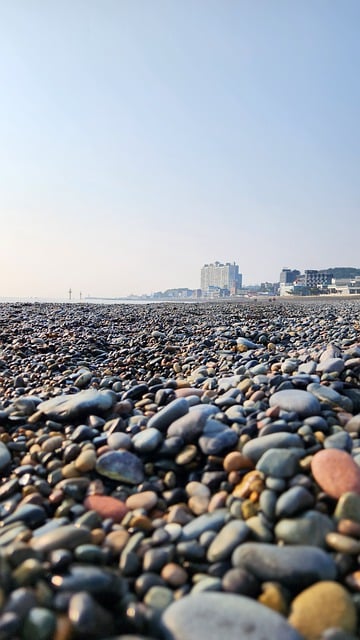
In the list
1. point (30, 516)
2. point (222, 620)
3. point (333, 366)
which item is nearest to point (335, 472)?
point (222, 620)

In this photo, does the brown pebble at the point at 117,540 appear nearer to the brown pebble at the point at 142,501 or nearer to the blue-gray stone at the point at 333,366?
the brown pebble at the point at 142,501

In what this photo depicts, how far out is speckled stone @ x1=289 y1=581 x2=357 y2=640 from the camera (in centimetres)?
111

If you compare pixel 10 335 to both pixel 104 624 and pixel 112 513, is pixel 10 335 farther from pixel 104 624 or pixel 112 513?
pixel 104 624

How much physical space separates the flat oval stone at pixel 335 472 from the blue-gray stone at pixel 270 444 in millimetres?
140

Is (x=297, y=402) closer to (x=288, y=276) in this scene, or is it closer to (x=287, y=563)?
(x=287, y=563)

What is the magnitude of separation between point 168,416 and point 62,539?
1.02m

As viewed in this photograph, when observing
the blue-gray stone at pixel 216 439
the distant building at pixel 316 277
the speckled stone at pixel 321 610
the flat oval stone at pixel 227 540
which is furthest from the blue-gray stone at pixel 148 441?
the distant building at pixel 316 277

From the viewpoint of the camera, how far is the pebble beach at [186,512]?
1121mm

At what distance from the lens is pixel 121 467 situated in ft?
6.63

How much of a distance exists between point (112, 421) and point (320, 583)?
1.57 m

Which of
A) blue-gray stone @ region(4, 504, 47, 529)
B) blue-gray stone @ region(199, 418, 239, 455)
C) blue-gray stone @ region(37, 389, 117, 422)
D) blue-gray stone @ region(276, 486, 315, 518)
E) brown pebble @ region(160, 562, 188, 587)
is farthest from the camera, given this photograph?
blue-gray stone @ region(37, 389, 117, 422)

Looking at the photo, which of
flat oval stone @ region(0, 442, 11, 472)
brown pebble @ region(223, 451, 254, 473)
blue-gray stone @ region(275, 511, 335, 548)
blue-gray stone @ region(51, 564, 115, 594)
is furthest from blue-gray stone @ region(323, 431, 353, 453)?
flat oval stone @ region(0, 442, 11, 472)

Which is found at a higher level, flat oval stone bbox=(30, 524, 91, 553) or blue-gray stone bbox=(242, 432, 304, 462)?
blue-gray stone bbox=(242, 432, 304, 462)

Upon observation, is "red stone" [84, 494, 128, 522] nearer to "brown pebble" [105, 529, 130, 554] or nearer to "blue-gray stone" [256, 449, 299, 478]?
"brown pebble" [105, 529, 130, 554]
